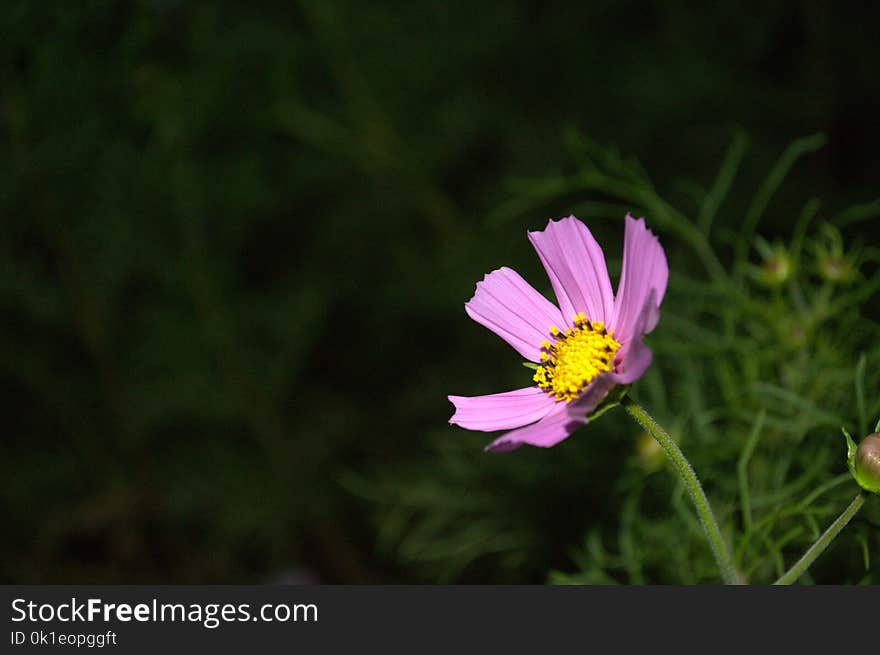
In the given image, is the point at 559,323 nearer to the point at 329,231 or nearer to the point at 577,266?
the point at 577,266

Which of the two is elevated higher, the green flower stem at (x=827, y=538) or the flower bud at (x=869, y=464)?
the flower bud at (x=869, y=464)

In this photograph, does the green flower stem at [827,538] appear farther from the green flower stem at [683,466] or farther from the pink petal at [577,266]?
the pink petal at [577,266]

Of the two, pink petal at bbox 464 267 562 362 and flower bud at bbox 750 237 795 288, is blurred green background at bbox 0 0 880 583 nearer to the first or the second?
flower bud at bbox 750 237 795 288

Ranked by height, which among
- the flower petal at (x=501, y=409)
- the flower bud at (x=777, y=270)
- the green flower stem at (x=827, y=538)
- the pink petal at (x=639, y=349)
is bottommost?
the green flower stem at (x=827, y=538)

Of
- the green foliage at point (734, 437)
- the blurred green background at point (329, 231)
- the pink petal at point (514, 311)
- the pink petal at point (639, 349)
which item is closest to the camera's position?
the pink petal at point (639, 349)

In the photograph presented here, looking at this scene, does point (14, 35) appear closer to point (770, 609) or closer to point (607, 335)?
point (607, 335)

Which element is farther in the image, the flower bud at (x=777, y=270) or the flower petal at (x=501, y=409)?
the flower bud at (x=777, y=270)

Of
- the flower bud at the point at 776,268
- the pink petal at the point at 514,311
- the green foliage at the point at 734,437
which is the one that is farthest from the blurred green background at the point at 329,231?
the pink petal at the point at 514,311

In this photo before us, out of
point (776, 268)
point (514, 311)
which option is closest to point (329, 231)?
point (776, 268)

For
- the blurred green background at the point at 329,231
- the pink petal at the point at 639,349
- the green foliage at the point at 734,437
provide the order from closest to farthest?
the pink petal at the point at 639,349
the green foliage at the point at 734,437
the blurred green background at the point at 329,231
